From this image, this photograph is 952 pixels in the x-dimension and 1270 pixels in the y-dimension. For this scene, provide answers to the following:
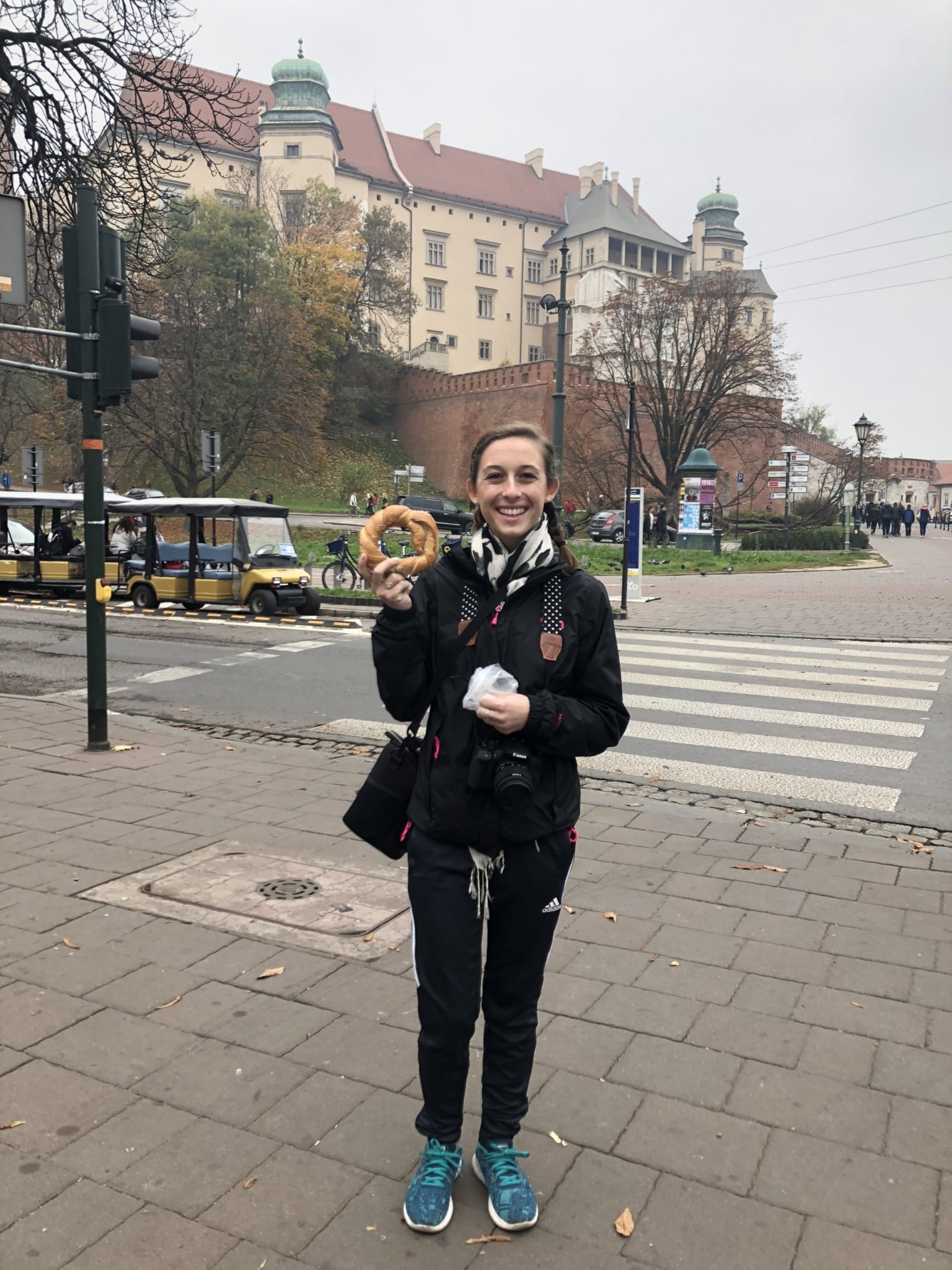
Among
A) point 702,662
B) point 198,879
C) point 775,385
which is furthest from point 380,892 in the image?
point 775,385

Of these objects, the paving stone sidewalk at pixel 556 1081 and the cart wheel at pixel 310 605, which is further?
the cart wheel at pixel 310 605

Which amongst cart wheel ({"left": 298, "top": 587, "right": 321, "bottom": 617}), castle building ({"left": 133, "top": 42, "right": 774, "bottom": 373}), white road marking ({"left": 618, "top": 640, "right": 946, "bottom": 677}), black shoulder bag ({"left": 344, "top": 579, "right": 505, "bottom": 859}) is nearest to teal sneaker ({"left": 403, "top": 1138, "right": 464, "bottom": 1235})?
black shoulder bag ({"left": 344, "top": 579, "right": 505, "bottom": 859})

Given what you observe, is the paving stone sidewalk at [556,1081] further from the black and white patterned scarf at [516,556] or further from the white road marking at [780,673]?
the white road marking at [780,673]

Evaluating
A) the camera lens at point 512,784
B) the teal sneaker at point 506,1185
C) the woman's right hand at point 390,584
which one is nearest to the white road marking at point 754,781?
the teal sneaker at point 506,1185

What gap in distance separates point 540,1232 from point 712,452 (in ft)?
210

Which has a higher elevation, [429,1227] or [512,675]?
[512,675]

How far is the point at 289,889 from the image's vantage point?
15.5 ft

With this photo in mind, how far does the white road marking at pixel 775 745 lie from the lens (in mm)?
7762

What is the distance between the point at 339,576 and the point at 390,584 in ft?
67.0

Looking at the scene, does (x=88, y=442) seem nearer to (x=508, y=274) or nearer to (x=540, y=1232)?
(x=540, y=1232)

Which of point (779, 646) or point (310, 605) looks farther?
point (310, 605)

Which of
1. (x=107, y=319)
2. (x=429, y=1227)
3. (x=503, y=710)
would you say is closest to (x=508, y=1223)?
(x=429, y=1227)

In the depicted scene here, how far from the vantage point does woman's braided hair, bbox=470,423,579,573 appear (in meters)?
2.65

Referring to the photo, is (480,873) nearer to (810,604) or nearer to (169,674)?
A: (169,674)
